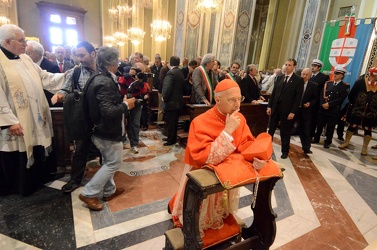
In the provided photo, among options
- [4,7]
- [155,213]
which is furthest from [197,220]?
[4,7]

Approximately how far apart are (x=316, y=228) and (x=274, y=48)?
479 inches

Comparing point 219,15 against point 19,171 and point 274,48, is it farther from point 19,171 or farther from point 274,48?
point 19,171

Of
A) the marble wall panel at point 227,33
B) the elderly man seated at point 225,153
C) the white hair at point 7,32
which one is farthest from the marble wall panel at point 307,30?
the white hair at point 7,32

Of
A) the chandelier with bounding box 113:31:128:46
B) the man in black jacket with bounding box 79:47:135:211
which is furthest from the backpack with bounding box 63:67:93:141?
the chandelier with bounding box 113:31:128:46

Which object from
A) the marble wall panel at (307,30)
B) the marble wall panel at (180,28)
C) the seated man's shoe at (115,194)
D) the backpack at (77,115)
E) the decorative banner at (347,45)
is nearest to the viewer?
the backpack at (77,115)

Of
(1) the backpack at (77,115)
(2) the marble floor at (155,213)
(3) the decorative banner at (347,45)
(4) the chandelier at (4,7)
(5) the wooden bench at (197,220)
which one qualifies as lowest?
(2) the marble floor at (155,213)

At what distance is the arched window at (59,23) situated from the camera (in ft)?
41.8

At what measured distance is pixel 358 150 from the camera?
5.05 metres

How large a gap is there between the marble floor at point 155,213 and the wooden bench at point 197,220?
37cm

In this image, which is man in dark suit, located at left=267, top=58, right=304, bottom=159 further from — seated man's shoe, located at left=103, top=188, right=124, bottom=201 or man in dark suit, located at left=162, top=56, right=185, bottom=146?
seated man's shoe, located at left=103, top=188, right=124, bottom=201

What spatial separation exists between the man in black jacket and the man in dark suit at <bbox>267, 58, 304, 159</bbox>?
9.45ft

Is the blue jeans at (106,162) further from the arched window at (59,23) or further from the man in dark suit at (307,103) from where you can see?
the arched window at (59,23)

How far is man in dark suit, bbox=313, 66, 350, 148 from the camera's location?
4754mm

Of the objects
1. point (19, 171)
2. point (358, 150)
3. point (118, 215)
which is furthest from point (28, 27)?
point (358, 150)
